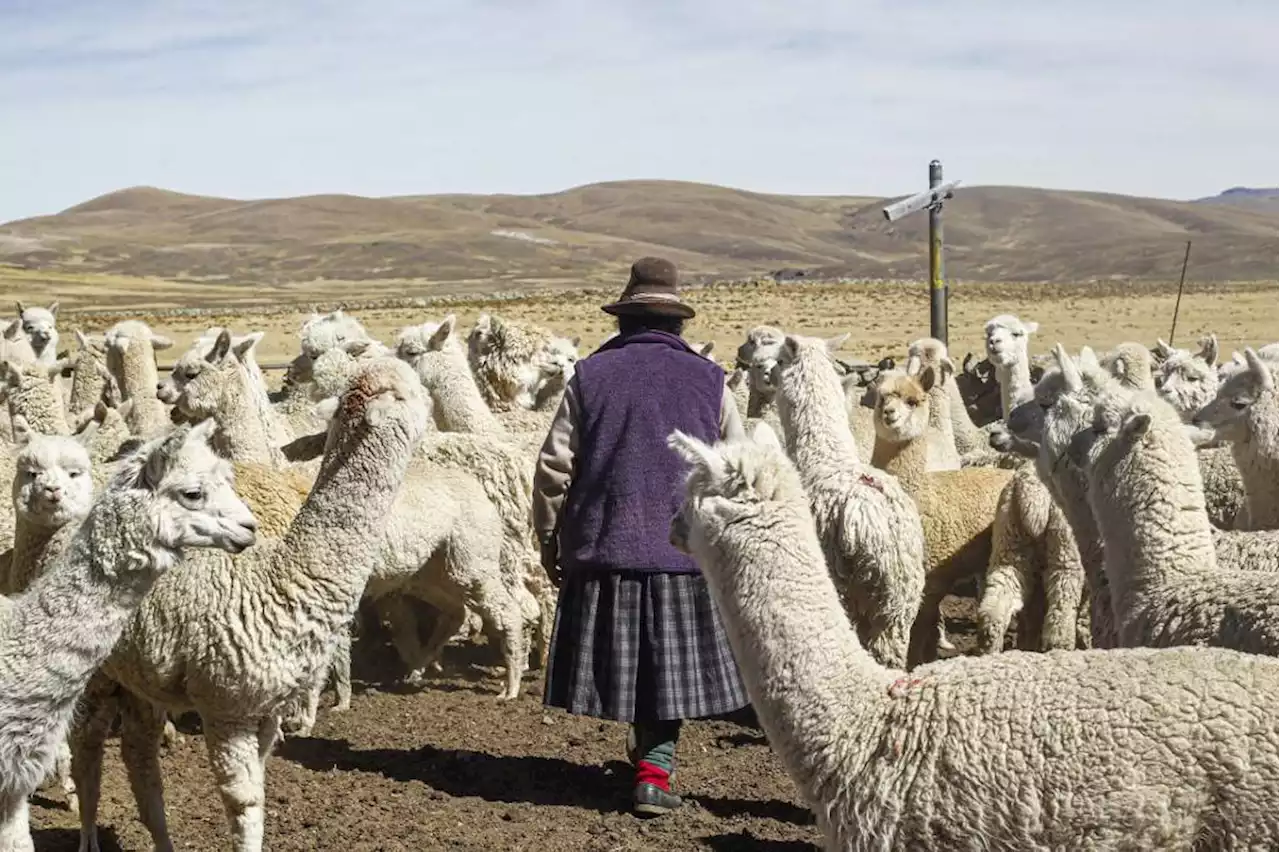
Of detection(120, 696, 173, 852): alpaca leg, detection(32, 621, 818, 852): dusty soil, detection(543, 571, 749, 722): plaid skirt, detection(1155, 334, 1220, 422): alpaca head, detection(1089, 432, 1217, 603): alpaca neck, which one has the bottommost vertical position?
detection(32, 621, 818, 852): dusty soil

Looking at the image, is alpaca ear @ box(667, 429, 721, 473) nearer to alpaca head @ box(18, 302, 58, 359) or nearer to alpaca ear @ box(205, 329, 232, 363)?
alpaca ear @ box(205, 329, 232, 363)

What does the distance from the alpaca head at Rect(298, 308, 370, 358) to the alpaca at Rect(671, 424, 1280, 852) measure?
712 centimetres

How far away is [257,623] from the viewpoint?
5520 millimetres

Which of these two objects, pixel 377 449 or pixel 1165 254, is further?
pixel 1165 254

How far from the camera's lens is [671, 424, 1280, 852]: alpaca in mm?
3551

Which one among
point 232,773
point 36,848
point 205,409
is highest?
point 205,409

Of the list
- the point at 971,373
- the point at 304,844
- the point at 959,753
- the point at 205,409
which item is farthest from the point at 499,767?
the point at 971,373

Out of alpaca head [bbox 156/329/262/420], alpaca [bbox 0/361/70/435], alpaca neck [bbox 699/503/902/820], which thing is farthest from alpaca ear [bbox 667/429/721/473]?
alpaca [bbox 0/361/70/435]

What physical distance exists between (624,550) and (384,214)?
18353 centimetres

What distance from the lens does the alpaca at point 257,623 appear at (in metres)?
5.48

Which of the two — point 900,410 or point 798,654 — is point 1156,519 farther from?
point 900,410

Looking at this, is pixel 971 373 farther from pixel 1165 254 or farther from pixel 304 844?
pixel 1165 254

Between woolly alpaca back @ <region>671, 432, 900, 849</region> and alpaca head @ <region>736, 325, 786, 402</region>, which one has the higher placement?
alpaca head @ <region>736, 325, 786, 402</region>

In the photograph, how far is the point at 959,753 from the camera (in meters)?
3.78
